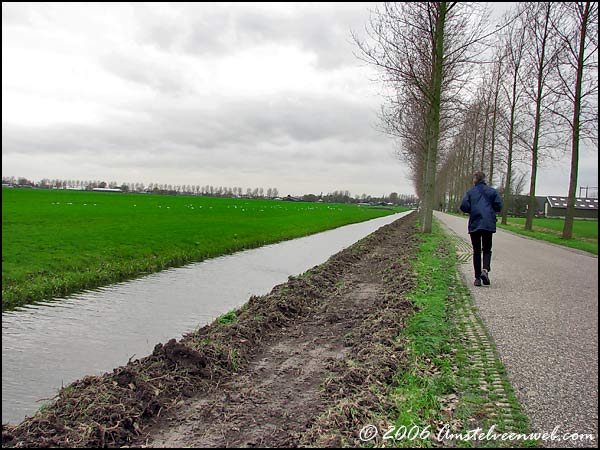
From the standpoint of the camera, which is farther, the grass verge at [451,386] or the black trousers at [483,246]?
the black trousers at [483,246]

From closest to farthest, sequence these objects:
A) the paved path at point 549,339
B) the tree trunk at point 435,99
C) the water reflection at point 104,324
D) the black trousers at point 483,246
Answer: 1. the paved path at point 549,339
2. the water reflection at point 104,324
3. the black trousers at point 483,246
4. the tree trunk at point 435,99

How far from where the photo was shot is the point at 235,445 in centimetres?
369

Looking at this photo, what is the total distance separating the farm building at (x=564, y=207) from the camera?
67.4 m

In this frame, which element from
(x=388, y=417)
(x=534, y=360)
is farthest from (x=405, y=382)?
(x=534, y=360)

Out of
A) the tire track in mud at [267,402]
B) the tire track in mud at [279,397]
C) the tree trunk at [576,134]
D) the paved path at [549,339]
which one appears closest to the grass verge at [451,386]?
the paved path at [549,339]

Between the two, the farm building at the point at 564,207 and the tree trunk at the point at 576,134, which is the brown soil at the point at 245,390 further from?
the farm building at the point at 564,207

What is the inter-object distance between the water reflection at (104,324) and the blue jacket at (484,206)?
5.00 metres

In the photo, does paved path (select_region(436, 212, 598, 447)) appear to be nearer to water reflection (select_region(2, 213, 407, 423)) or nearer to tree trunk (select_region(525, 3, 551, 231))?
Answer: water reflection (select_region(2, 213, 407, 423))

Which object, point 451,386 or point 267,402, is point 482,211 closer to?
point 451,386

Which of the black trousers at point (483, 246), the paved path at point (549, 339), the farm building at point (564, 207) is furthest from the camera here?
the farm building at point (564, 207)

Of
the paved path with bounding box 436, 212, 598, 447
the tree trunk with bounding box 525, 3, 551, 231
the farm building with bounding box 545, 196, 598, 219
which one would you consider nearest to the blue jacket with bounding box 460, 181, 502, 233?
the paved path with bounding box 436, 212, 598, 447

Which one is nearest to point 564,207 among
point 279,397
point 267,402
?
point 279,397

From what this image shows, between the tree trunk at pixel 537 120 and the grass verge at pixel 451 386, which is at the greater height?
the tree trunk at pixel 537 120

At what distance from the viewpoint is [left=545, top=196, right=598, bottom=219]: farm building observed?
221 ft
